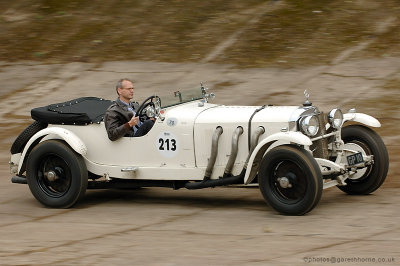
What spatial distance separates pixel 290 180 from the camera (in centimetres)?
853

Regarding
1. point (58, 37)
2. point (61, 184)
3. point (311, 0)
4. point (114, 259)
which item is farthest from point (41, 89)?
point (114, 259)

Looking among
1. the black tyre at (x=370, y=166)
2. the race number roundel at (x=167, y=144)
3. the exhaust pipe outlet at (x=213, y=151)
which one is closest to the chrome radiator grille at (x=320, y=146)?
the black tyre at (x=370, y=166)

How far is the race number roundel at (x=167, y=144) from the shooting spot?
30.3 ft

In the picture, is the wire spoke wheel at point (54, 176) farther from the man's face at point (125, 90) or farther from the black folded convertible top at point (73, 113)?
the man's face at point (125, 90)

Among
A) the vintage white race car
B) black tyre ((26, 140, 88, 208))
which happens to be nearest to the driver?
the vintage white race car

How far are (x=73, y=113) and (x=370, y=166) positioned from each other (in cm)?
350

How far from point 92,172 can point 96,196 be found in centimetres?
79

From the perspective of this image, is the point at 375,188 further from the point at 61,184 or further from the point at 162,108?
the point at 61,184

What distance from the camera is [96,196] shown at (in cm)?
1046

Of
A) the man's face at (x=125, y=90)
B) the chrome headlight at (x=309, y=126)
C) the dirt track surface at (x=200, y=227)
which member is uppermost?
the man's face at (x=125, y=90)

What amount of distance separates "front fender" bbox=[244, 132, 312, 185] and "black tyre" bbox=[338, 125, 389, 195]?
134 centimetres

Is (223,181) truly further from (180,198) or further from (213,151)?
(180,198)

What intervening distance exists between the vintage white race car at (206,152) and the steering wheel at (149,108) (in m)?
0.02

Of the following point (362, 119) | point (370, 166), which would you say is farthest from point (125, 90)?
point (370, 166)
